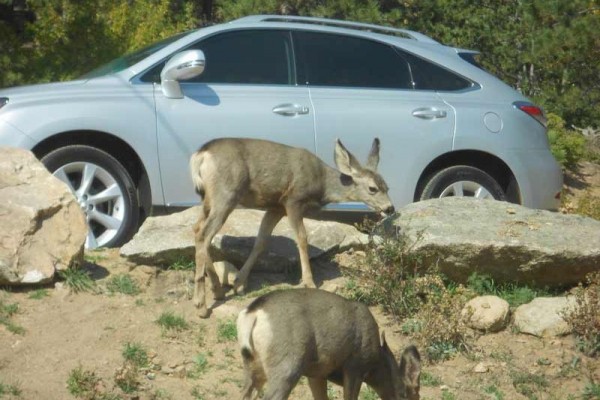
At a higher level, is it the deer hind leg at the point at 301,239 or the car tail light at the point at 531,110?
the car tail light at the point at 531,110

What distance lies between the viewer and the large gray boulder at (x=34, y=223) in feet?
28.2

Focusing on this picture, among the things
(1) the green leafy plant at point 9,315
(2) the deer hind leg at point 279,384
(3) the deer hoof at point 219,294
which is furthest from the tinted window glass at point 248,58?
(2) the deer hind leg at point 279,384

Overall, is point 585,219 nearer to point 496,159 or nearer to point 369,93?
point 496,159

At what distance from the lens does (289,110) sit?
10.2 metres

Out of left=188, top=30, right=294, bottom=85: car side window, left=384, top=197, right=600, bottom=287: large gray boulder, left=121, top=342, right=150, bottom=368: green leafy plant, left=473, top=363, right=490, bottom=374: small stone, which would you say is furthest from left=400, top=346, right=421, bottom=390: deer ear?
left=188, top=30, right=294, bottom=85: car side window

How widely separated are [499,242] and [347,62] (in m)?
2.52

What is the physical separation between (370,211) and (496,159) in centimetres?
138

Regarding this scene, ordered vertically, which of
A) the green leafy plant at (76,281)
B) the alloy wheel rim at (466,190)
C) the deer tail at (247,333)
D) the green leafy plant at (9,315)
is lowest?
the green leafy plant at (9,315)

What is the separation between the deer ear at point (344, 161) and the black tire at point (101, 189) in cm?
180

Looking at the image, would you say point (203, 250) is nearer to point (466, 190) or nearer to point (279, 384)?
point (279, 384)

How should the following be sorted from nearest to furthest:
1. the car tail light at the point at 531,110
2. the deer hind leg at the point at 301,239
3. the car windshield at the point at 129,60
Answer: the deer hind leg at the point at 301,239
the car windshield at the point at 129,60
the car tail light at the point at 531,110

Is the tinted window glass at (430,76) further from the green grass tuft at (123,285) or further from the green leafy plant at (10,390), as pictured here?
the green leafy plant at (10,390)

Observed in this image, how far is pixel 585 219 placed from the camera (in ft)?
33.0

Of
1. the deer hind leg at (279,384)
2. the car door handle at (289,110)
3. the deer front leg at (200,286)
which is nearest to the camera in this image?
the deer hind leg at (279,384)
